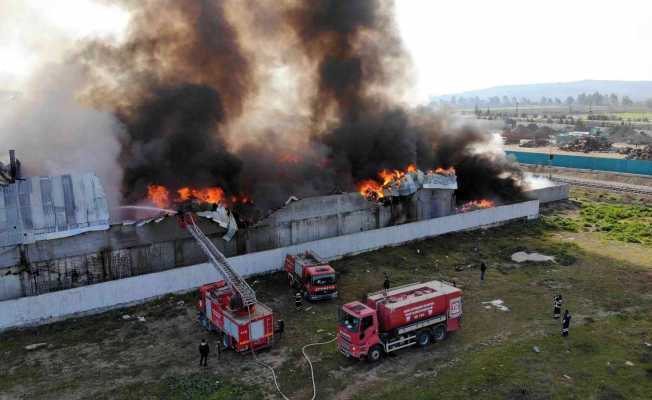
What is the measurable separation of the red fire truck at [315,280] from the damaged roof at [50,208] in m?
9.34

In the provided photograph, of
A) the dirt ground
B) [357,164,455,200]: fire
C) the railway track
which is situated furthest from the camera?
the railway track

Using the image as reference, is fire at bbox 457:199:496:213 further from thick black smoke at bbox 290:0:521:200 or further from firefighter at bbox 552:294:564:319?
firefighter at bbox 552:294:564:319

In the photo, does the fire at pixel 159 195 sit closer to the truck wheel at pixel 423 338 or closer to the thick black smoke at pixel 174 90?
the thick black smoke at pixel 174 90

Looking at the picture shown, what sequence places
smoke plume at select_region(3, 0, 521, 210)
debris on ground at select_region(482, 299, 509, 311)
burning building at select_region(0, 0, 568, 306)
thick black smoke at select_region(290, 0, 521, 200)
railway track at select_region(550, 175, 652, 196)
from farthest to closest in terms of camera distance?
railway track at select_region(550, 175, 652, 196)
thick black smoke at select_region(290, 0, 521, 200)
smoke plume at select_region(3, 0, 521, 210)
burning building at select_region(0, 0, 568, 306)
debris on ground at select_region(482, 299, 509, 311)

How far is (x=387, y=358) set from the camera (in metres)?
18.0

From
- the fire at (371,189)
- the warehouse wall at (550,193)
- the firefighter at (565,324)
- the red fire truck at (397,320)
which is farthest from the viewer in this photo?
the warehouse wall at (550,193)

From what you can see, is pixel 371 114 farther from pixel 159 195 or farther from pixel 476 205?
pixel 159 195

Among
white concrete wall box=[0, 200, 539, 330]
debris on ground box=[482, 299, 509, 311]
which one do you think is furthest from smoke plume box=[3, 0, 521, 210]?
debris on ground box=[482, 299, 509, 311]

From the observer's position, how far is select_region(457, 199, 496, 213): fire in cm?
3772

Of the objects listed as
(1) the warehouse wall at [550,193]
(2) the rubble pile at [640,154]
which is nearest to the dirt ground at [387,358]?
(1) the warehouse wall at [550,193]

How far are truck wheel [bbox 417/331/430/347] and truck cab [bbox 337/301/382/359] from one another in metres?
1.76

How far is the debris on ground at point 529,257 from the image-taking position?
28720 millimetres

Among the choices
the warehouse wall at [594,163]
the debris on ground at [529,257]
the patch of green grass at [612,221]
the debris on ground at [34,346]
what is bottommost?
the debris on ground at [34,346]

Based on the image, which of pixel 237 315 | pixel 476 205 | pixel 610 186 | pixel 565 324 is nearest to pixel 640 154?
pixel 610 186
